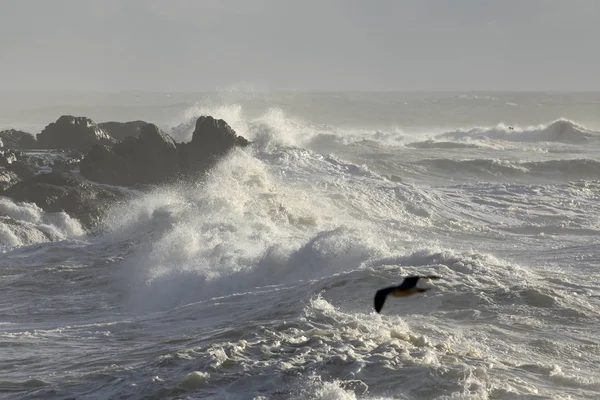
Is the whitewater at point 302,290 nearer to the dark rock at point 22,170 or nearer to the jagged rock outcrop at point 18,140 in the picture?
the dark rock at point 22,170

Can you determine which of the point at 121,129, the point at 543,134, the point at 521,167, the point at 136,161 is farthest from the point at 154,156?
the point at 543,134

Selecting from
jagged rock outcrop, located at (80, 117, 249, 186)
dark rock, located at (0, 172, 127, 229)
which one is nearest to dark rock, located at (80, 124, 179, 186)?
jagged rock outcrop, located at (80, 117, 249, 186)

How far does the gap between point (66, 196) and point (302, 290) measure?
10169 millimetres

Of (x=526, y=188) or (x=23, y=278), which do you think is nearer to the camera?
(x=23, y=278)

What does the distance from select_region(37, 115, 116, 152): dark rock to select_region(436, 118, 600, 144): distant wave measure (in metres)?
28.9

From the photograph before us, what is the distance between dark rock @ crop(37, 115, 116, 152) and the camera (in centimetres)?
2895

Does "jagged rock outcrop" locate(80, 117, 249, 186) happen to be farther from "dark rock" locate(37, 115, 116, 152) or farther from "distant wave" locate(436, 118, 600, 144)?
"distant wave" locate(436, 118, 600, 144)

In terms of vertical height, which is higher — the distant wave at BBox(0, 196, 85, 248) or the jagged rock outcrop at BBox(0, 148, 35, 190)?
the jagged rock outcrop at BBox(0, 148, 35, 190)

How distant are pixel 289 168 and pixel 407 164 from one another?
9036 mm

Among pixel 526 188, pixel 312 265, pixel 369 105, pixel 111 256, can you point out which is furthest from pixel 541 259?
pixel 369 105

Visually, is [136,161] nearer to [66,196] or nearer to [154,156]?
[154,156]

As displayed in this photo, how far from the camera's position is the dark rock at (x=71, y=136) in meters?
29.0

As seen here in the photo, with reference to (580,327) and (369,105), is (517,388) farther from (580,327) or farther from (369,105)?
(369,105)

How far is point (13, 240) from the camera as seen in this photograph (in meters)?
19.2
